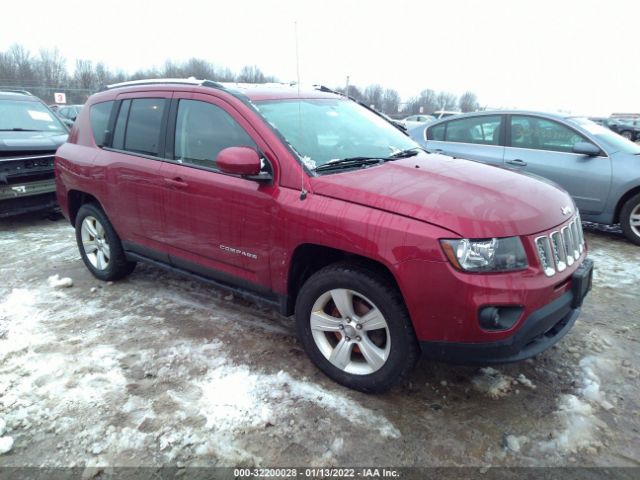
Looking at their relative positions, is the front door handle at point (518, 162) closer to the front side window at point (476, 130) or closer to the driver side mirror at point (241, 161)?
the front side window at point (476, 130)

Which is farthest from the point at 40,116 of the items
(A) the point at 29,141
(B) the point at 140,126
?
(B) the point at 140,126

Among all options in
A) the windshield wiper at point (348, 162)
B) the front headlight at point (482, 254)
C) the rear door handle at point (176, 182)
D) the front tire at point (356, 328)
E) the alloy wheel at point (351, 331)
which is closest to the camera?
the front headlight at point (482, 254)

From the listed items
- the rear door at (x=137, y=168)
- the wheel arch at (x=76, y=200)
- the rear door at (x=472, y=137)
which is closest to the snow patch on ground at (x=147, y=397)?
the rear door at (x=137, y=168)

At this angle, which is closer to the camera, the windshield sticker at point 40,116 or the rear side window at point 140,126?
the rear side window at point 140,126

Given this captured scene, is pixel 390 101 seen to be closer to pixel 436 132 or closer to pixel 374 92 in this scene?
pixel 374 92

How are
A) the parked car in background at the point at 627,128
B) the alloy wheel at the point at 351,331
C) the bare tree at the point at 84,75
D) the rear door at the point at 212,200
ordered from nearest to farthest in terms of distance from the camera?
1. the alloy wheel at the point at 351,331
2. the rear door at the point at 212,200
3. the parked car in background at the point at 627,128
4. the bare tree at the point at 84,75

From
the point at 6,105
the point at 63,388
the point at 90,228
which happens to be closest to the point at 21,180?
the point at 6,105

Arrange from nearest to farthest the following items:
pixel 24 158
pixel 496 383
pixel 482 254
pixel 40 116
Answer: pixel 482 254 → pixel 496 383 → pixel 24 158 → pixel 40 116

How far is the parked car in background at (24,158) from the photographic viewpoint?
20.4ft

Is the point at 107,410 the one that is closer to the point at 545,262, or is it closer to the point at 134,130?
the point at 134,130

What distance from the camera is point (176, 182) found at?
3.48m

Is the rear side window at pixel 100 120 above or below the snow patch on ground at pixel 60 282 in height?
above

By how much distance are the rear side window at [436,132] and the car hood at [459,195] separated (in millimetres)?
4057

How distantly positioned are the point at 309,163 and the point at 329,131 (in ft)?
1.84
